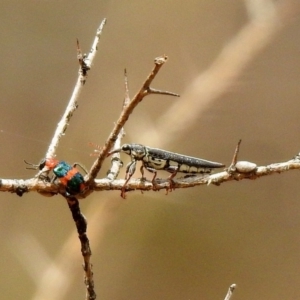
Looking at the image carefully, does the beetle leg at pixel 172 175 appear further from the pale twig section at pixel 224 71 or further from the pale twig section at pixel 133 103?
the pale twig section at pixel 224 71

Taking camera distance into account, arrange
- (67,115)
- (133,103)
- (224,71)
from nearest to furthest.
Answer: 1. (133,103)
2. (67,115)
3. (224,71)

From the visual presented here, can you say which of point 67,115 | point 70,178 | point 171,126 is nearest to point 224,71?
point 171,126

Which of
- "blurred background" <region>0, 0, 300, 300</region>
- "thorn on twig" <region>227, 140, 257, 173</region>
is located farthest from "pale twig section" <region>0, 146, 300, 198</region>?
"blurred background" <region>0, 0, 300, 300</region>

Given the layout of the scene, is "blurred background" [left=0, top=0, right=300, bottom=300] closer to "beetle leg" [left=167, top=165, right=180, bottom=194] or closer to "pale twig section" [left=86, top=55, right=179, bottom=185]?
"beetle leg" [left=167, top=165, right=180, bottom=194]

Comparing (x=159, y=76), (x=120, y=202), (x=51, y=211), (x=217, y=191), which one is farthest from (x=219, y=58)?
(x=51, y=211)

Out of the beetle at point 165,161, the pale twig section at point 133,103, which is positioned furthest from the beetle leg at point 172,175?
the pale twig section at point 133,103

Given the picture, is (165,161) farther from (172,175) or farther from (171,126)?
(171,126)

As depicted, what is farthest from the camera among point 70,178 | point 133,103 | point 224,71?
point 224,71

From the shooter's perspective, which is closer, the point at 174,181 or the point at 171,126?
the point at 174,181
